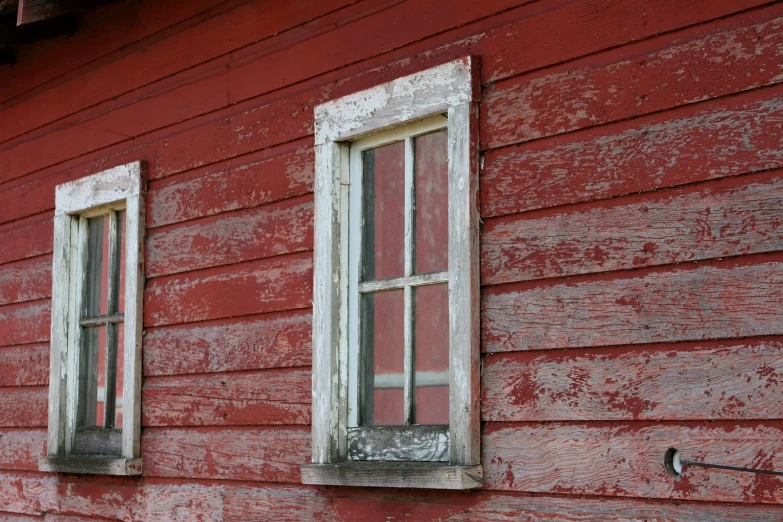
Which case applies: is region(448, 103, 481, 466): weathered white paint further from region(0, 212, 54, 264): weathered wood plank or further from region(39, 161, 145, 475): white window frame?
region(0, 212, 54, 264): weathered wood plank

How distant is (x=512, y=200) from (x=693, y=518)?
1.11 meters

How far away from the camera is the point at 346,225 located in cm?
414

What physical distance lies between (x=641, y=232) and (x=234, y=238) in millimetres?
1983

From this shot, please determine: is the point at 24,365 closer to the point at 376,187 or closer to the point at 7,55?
the point at 7,55

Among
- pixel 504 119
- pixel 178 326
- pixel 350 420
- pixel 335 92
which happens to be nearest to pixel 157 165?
pixel 178 326

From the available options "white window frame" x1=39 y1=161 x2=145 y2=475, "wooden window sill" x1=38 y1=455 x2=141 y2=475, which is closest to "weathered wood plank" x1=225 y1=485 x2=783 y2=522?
"wooden window sill" x1=38 y1=455 x2=141 y2=475

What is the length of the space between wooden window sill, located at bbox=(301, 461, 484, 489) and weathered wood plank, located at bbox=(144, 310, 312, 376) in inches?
17.7

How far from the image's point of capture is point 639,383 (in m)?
3.13

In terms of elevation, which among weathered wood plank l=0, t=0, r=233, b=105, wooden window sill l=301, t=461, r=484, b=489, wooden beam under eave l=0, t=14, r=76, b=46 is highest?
wooden beam under eave l=0, t=14, r=76, b=46

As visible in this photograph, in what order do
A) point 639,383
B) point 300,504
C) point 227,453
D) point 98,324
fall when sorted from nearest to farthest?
point 639,383 < point 300,504 < point 227,453 < point 98,324

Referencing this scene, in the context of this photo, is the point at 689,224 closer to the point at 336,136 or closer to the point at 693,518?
the point at 693,518

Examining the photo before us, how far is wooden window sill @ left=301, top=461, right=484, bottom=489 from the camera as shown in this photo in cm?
347

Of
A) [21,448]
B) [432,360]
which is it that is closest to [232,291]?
[21,448]

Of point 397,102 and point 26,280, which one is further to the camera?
point 26,280
